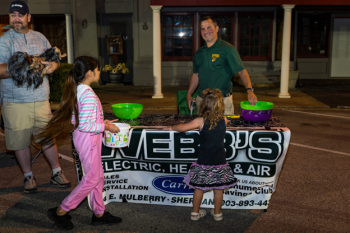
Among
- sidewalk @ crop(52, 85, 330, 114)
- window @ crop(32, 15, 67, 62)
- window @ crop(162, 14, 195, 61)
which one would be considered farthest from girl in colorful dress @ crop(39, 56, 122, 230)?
window @ crop(32, 15, 67, 62)

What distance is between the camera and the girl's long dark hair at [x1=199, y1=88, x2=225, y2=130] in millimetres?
3660

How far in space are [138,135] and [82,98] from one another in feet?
2.56

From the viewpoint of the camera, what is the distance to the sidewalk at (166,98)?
10.9 metres

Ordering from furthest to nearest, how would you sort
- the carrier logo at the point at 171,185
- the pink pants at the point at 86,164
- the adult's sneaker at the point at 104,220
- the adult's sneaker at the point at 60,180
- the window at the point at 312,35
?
1. the window at the point at 312,35
2. the adult's sneaker at the point at 60,180
3. the carrier logo at the point at 171,185
4. the adult's sneaker at the point at 104,220
5. the pink pants at the point at 86,164

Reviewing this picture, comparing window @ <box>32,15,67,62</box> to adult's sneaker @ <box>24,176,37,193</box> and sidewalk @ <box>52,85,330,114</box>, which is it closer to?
sidewalk @ <box>52,85,330,114</box>

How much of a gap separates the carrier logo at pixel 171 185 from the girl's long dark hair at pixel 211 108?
2.98ft

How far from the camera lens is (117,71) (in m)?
15.8

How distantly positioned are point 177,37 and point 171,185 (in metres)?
12.2

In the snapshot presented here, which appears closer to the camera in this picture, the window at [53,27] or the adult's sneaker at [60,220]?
the adult's sneaker at [60,220]

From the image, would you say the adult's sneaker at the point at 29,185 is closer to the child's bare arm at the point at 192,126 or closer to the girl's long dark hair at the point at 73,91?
the girl's long dark hair at the point at 73,91

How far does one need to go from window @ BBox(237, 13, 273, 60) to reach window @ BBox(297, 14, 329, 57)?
1.82 metres

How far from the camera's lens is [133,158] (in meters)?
4.22

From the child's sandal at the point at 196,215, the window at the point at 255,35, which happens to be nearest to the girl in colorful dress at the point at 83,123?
the child's sandal at the point at 196,215

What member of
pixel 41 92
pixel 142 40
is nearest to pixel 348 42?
pixel 142 40
